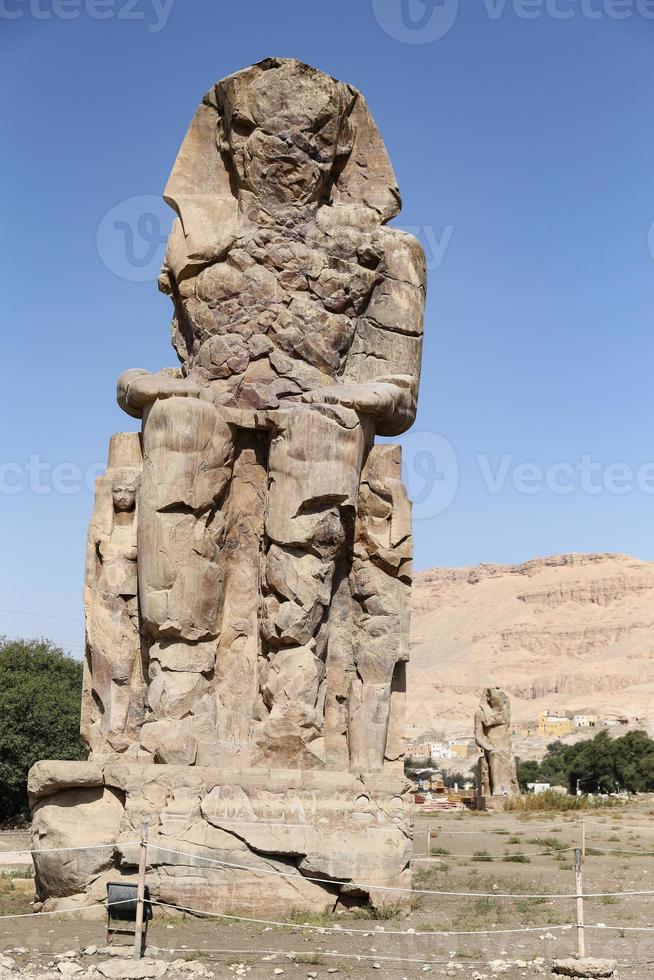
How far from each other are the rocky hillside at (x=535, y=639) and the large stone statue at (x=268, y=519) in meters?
64.3

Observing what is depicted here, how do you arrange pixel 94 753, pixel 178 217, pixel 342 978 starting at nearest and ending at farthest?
pixel 342 978 → pixel 94 753 → pixel 178 217

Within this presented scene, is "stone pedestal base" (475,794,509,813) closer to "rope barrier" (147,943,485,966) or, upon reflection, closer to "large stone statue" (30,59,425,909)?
"large stone statue" (30,59,425,909)

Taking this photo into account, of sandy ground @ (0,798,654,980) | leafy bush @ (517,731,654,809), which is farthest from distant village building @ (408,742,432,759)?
sandy ground @ (0,798,654,980)

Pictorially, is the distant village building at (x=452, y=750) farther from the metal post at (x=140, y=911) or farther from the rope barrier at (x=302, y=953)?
the metal post at (x=140, y=911)

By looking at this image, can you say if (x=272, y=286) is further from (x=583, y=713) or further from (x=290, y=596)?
(x=583, y=713)

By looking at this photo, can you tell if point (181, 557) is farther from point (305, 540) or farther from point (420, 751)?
point (420, 751)

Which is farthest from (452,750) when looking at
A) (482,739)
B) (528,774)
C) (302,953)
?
(302,953)

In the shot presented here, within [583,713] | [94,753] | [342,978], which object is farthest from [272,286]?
[583,713]

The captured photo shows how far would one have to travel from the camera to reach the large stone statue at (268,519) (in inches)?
253

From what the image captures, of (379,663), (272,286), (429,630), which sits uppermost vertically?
(429,630)

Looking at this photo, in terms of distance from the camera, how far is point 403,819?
653cm

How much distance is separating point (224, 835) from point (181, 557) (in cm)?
171

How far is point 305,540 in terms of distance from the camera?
6938mm

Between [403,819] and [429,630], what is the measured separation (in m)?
120
